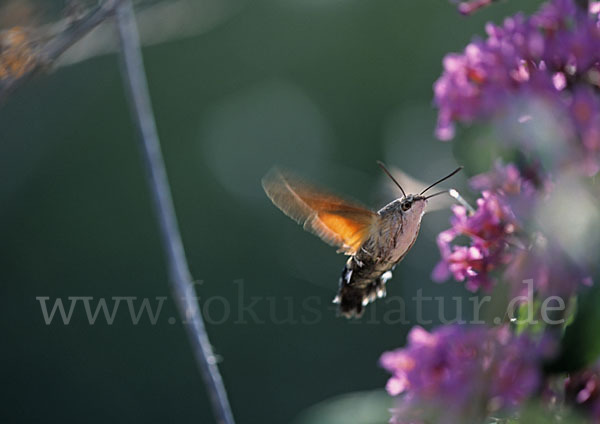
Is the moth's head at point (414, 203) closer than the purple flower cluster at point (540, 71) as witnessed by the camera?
No

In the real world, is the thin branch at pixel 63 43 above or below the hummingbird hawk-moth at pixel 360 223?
above

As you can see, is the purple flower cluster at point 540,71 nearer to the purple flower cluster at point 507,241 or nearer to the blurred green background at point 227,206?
the purple flower cluster at point 507,241

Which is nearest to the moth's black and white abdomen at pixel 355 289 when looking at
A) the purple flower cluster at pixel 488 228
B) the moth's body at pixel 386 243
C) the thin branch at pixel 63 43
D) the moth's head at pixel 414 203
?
the moth's body at pixel 386 243

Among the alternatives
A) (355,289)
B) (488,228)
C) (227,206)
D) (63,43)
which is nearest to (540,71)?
(488,228)

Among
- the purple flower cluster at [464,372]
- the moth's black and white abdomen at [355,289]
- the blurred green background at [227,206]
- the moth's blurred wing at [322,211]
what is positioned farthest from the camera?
the blurred green background at [227,206]

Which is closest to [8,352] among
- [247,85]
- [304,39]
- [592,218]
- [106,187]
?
[106,187]

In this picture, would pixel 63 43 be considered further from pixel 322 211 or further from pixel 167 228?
pixel 322 211
